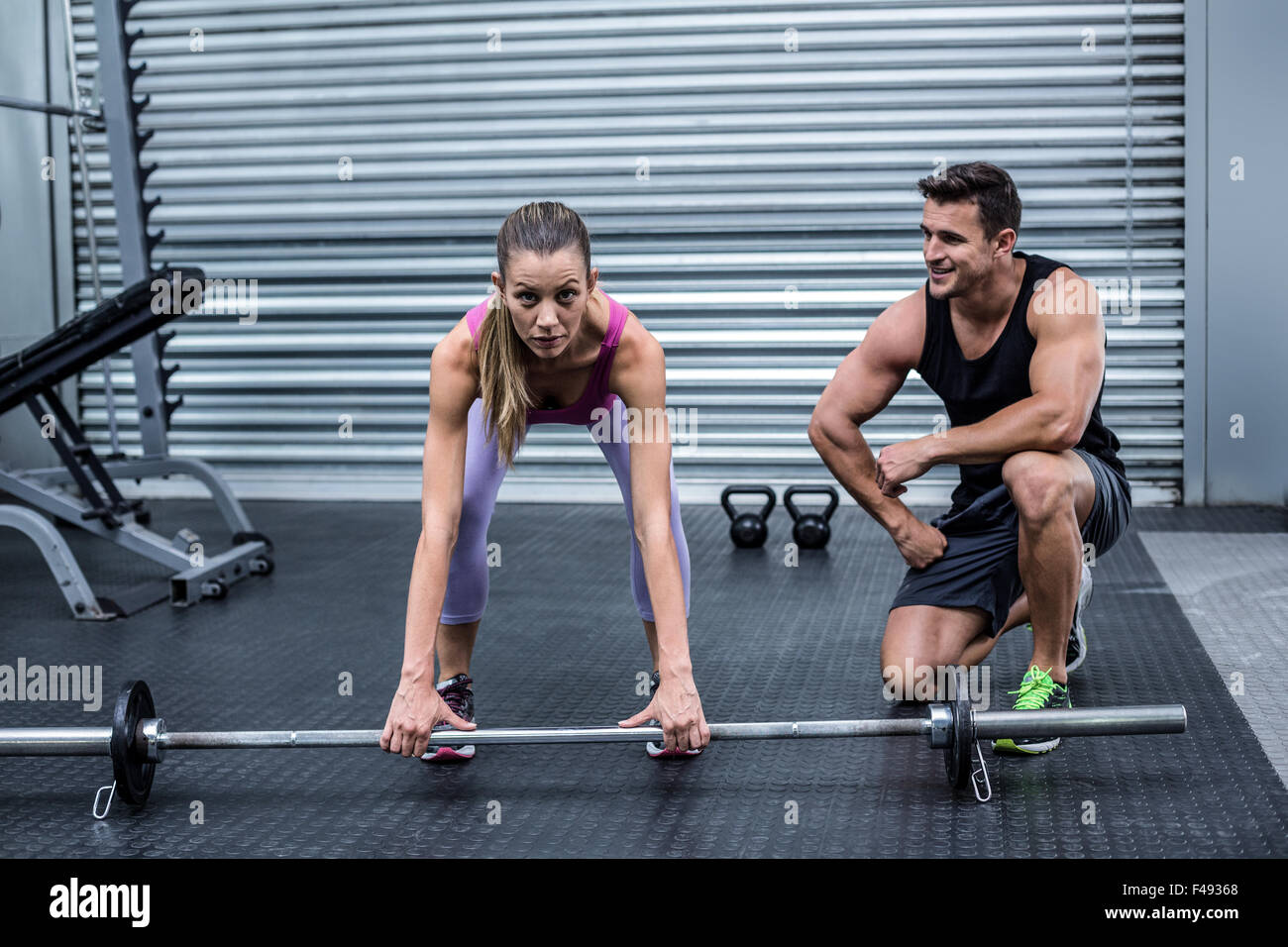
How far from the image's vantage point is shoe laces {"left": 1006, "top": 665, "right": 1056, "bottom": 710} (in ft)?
7.49

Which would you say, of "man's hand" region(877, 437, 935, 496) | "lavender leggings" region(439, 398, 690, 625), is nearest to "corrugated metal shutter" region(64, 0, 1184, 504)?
"man's hand" region(877, 437, 935, 496)

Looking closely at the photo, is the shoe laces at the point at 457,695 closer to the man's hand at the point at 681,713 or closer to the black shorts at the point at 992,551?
the man's hand at the point at 681,713

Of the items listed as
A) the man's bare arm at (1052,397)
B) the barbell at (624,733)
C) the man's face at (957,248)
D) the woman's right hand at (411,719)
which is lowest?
the barbell at (624,733)

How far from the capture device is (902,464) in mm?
2377

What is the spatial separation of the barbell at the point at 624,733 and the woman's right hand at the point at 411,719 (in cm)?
6

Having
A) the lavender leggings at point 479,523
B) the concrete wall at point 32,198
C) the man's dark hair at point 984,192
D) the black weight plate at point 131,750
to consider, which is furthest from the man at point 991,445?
the concrete wall at point 32,198

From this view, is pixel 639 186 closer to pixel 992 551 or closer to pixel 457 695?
pixel 992 551

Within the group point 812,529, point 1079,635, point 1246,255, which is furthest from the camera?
point 1246,255

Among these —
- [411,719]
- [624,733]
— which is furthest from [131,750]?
[624,733]

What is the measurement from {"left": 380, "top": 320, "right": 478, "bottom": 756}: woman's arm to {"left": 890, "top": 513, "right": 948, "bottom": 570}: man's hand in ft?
2.94

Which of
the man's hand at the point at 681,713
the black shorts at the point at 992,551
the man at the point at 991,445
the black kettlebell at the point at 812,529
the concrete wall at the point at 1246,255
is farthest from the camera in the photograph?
the concrete wall at the point at 1246,255

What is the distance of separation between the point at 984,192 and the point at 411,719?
1.32m

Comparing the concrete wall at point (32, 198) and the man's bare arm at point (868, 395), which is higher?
the concrete wall at point (32, 198)

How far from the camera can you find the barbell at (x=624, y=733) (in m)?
1.95
